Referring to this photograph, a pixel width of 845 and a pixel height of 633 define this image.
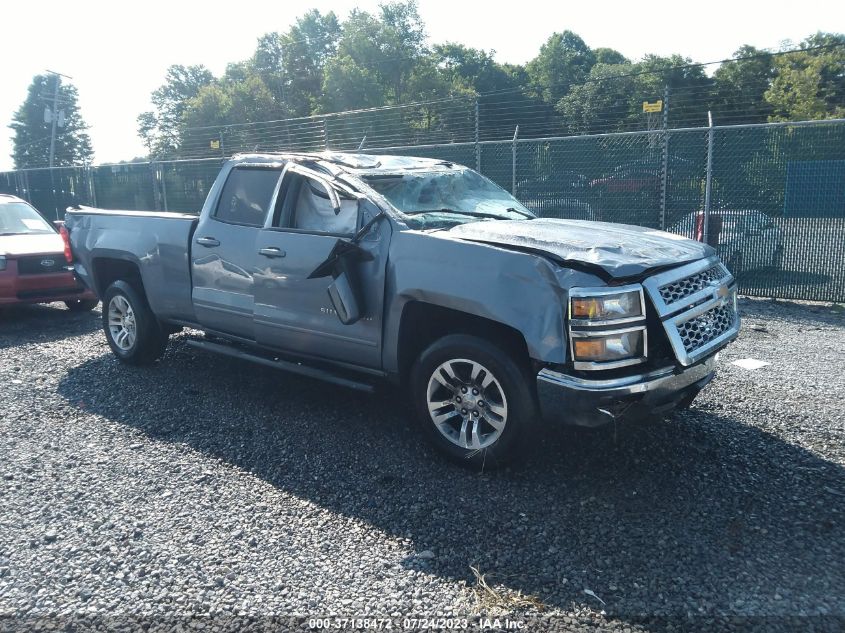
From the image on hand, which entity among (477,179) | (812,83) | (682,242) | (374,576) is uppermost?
(812,83)

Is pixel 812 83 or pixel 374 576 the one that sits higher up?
pixel 812 83

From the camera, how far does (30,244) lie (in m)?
9.47

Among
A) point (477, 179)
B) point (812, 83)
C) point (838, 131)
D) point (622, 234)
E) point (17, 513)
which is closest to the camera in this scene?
point (17, 513)

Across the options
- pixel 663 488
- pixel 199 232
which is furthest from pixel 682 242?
pixel 199 232

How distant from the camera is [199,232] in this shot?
6.03 metres

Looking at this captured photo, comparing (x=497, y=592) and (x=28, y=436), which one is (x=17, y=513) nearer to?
(x=28, y=436)

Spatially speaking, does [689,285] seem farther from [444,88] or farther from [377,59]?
[377,59]

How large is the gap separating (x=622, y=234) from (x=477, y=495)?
192 centimetres

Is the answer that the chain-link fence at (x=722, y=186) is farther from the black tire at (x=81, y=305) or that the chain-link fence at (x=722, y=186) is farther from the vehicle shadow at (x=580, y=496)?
the black tire at (x=81, y=305)

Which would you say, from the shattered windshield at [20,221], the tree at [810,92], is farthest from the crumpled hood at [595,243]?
the tree at [810,92]

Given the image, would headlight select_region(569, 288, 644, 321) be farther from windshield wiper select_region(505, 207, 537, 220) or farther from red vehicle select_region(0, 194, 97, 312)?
red vehicle select_region(0, 194, 97, 312)

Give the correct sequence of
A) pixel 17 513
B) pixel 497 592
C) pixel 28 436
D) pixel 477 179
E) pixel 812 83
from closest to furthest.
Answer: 1. pixel 497 592
2. pixel 17 513
3. pixel 28 436
4. pixel 477 179
5. pixel 812 83

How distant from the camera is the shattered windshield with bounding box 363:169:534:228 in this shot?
504cm

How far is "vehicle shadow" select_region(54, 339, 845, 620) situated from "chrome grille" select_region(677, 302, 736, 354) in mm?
679
